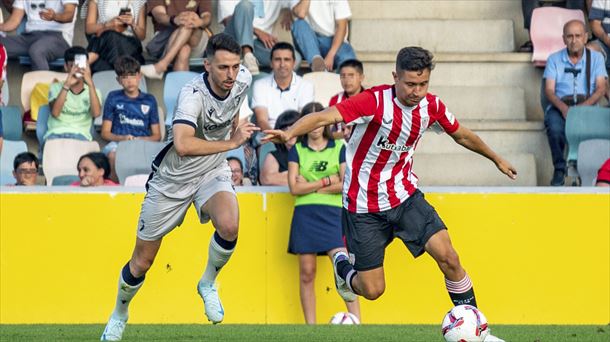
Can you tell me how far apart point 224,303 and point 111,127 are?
9.09 ft

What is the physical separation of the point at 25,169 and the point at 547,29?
6545 mm

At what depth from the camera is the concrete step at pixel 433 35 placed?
1516 cm

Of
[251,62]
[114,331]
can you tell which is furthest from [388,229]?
[251,62]

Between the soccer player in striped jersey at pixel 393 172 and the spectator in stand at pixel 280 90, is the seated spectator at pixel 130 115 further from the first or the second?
the soccer player in striped jersey at pixel 393 172

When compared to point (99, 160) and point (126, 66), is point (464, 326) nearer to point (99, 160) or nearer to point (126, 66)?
point (99, 160)

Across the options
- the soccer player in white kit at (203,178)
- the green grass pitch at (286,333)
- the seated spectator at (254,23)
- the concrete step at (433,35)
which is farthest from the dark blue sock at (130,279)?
the concrete step at (433,35)

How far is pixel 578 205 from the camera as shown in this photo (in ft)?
37.1

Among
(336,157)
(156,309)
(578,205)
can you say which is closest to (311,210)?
(336,157)

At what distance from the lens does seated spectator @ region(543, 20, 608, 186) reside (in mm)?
13320

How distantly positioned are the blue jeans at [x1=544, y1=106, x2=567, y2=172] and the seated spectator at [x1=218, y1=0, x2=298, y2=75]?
3359 mm

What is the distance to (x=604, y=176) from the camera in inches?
463

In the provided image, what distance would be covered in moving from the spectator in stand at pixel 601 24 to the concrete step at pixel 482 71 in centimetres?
85

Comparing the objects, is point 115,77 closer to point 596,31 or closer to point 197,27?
point 197,27

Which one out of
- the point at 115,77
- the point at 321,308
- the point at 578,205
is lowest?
the point at 321,308
